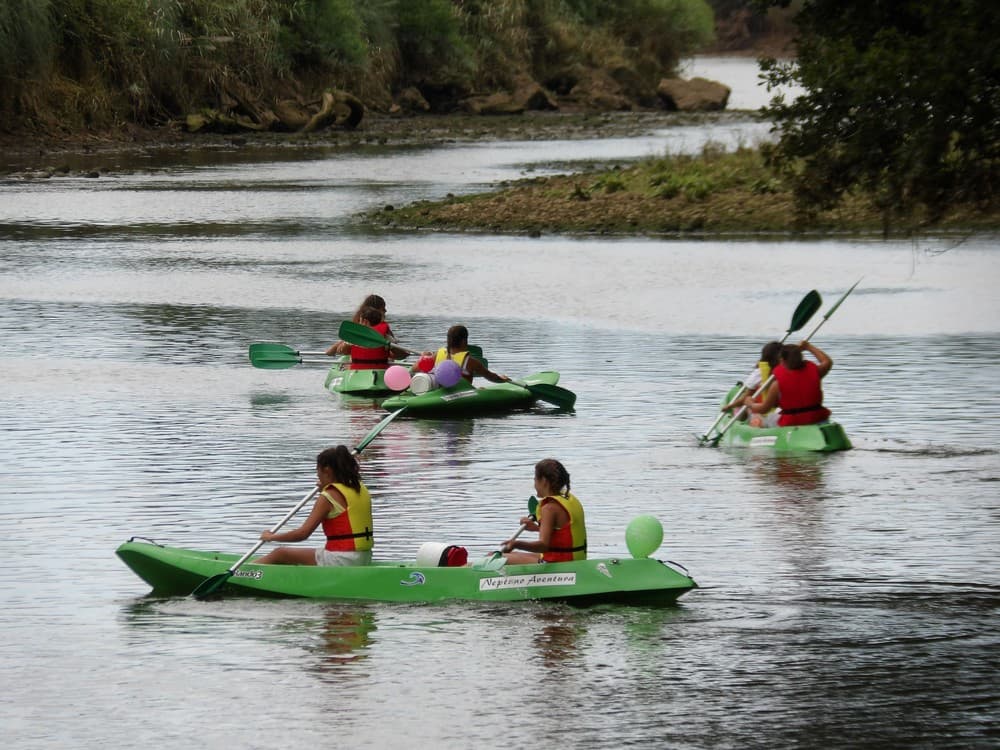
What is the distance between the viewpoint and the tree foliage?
537 inches

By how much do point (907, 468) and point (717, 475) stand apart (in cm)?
179

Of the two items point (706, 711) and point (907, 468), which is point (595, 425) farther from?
point (706, 711)

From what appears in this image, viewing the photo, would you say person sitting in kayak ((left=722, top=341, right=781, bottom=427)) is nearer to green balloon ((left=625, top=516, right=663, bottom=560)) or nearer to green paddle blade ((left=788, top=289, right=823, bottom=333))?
green paddle blade ((left=788, top=289, right=823, bottom=333))

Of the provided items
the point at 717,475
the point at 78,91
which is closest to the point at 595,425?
the point at 717,475

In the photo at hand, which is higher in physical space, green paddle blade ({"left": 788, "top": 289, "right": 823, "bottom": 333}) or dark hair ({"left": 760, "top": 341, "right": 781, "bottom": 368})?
green paddle blade ({"left": 788, "top": 289, "right": 823, "bottom": 333})

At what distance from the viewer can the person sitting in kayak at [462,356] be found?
20656 millimetres

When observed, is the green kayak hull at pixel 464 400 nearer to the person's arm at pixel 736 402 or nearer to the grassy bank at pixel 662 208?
the person's arm at pixel 736 402

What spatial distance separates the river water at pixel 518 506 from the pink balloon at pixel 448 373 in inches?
18.5

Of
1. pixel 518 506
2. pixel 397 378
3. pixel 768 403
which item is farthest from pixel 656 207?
pixel 518 506

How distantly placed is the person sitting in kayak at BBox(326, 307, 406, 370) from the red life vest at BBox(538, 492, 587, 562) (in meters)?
9.60

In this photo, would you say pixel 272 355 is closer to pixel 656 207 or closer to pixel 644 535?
pixel 644 535

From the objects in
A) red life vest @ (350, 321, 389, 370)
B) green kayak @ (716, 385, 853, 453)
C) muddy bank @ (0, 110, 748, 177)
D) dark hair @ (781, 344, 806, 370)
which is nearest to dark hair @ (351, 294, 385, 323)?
red life vest @ (350, 321, 389, 370)

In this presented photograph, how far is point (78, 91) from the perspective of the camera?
66.8 meters

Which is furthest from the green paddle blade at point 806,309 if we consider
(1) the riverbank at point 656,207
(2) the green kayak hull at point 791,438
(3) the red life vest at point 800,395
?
(1) the riverbank at point 656,207
